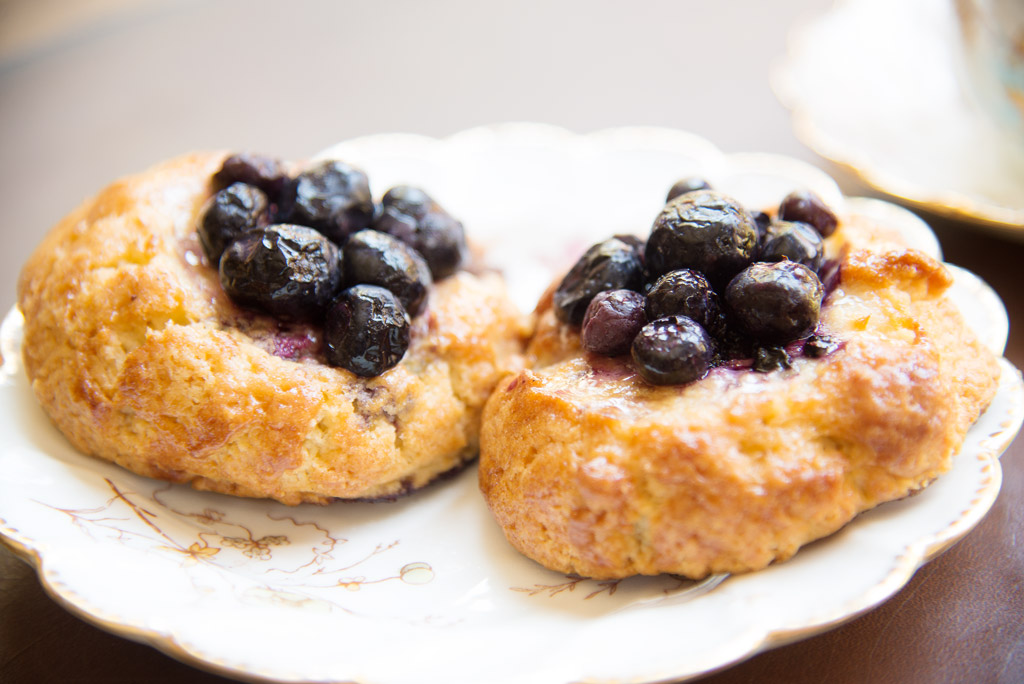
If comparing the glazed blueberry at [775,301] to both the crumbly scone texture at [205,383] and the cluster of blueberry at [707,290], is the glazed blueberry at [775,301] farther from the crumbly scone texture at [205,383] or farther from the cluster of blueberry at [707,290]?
the crumbly scone texture at [205,383]

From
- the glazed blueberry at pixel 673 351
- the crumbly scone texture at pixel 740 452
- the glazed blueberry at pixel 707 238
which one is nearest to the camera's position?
the crumbly scone texture at pixel 740 452

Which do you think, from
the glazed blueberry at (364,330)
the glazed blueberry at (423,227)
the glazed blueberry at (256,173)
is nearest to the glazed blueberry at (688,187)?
the glazed blueberry at (423,227)

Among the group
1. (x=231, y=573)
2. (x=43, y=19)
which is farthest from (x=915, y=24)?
(x=43, y=19)

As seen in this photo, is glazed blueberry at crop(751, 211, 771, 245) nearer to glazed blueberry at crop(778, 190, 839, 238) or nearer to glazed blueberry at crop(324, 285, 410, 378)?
Answer: glazed blueberry at crop(778, 190, 839, 238)

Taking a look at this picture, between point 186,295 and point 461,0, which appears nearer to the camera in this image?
point 186,295

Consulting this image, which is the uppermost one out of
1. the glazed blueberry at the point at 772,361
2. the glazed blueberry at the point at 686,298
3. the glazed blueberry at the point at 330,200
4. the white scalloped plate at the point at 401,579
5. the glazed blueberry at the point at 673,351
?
the glazed blueberry at the point at 330,200

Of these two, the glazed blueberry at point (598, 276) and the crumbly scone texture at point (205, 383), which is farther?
the glazed blueberry at point (598, 276)

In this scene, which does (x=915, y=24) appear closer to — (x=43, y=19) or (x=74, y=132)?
(x=74, y=132)
